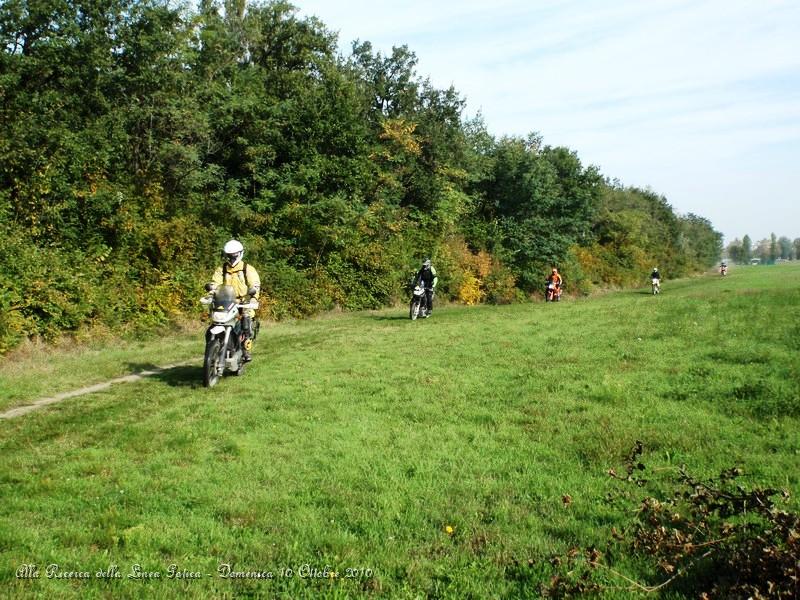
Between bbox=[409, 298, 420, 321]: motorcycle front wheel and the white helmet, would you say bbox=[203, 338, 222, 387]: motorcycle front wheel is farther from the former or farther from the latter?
bbox=[409, 298, 420, 321]: motorcycle front wheel

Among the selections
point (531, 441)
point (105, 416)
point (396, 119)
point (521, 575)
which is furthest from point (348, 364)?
point (396, 119)

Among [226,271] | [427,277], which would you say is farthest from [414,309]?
[226,271]

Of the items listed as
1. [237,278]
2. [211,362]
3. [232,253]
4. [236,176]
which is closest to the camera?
[211,362]

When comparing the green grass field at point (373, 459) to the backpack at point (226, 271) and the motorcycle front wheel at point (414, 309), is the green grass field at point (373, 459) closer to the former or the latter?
the backpack at point (226, 271)

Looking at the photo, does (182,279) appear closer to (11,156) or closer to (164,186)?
(164,186)

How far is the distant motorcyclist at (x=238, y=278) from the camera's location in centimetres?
991

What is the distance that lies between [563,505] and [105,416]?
5813mm

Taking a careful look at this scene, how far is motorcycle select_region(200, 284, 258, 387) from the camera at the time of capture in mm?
9039

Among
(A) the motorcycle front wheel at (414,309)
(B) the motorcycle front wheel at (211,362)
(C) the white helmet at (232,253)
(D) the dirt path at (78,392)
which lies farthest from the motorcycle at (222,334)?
(A) the motorcycle front wheel at (414,309)

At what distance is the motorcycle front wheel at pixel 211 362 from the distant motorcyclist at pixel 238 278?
0.95 m

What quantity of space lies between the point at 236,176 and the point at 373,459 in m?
20.7

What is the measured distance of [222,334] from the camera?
925 centimetres

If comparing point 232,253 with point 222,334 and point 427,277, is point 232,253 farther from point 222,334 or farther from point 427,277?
point 427,277

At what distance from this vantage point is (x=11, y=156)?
14.4 m
